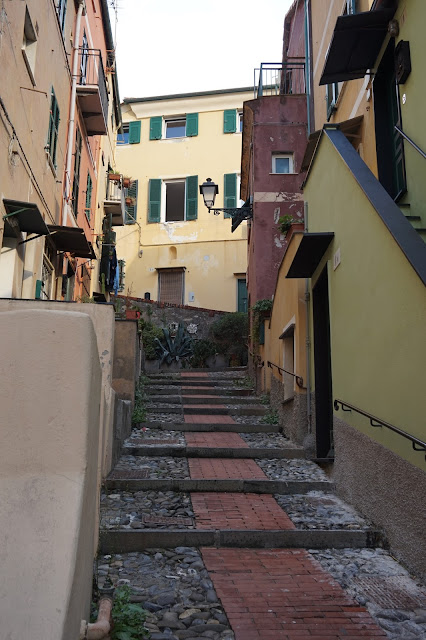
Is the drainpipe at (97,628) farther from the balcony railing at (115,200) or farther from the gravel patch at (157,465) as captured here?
the balcony railing at (115,200)

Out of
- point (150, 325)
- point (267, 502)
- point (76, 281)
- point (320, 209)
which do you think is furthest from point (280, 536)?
point (150, 325)

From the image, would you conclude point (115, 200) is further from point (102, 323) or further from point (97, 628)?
point (97, 628)

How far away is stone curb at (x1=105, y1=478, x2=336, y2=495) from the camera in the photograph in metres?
5.91

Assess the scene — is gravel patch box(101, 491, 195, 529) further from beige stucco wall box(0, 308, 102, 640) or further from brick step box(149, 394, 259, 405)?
brick step box(149, 394, 259, 405)

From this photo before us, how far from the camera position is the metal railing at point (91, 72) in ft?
39.9

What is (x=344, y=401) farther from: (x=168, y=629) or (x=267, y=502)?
(x=168, y=629)

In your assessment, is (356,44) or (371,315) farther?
(356,44)

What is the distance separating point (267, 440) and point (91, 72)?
10350 millimetres

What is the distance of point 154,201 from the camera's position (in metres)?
23.0

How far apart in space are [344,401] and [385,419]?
1325mm

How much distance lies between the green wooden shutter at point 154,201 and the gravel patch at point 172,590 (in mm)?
19493

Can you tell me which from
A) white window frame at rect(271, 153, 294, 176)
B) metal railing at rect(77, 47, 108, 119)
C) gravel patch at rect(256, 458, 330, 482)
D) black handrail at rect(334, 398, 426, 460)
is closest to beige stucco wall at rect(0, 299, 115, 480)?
gravel patch at rect(256, 458, 330, 482)

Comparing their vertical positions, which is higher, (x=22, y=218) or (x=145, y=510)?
(x=22, y=218)

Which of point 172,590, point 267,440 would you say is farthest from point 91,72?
point 172,590
